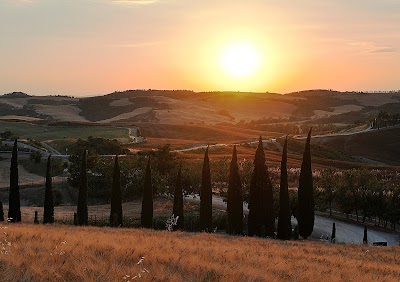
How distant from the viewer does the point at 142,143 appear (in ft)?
431

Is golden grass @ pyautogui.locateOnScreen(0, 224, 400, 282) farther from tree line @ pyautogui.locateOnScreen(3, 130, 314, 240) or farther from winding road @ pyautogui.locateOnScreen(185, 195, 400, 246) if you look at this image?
winding road @ pyautogui.locateOnScreen(185, 195, 400, 246)

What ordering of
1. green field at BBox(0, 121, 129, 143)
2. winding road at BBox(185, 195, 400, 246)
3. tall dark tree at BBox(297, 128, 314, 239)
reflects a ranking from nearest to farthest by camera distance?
tall dark tree at BBox(297, 128, 314, 239)
winding road at BBox(185, 195, 400, 246)
green field at BBox(0, 121, 129, 143)

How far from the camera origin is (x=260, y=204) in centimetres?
4291

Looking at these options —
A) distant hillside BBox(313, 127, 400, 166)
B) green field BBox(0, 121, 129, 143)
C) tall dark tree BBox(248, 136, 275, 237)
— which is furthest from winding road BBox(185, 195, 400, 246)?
distant hillside BBox(313, 127, 400, 166)

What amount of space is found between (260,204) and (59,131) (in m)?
129

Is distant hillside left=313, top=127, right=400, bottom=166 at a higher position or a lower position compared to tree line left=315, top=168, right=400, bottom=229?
higher

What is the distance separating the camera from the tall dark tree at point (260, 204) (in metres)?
42.5

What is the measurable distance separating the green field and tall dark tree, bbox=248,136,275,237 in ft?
318

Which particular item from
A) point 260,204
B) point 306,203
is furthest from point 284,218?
point 306,203

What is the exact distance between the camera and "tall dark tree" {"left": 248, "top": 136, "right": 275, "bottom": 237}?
42531 mm

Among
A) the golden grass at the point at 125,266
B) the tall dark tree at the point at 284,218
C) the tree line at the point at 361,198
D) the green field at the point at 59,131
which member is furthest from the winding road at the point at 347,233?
the green field at the point at 59,131

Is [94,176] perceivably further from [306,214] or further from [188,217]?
[306,214]

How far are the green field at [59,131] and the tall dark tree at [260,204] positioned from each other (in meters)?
97.1

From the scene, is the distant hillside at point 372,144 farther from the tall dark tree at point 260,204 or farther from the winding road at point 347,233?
the tall dark tree at point 260,204
